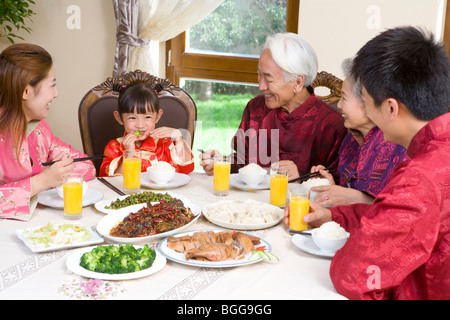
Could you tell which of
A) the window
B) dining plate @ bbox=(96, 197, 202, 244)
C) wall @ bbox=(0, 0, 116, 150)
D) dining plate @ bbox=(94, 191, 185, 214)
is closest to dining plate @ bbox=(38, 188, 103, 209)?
dining plate @ bbox=(94, 191, 185, 214)

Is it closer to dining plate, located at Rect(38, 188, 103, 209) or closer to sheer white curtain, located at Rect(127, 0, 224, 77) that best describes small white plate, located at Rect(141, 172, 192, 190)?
dining plate, located at Rect(38, 188, 103, 209)

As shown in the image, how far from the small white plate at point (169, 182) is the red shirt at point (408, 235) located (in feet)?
3.27

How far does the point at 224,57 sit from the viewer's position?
396 centimetres

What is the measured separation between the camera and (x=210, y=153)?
241 centimetres

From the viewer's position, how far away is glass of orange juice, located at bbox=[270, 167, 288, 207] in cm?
193

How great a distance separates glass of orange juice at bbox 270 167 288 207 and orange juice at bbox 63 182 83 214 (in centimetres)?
66

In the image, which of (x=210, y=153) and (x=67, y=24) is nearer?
(x=210, y=153)

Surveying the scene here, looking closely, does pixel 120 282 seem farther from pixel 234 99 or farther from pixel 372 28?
pixel 234 99

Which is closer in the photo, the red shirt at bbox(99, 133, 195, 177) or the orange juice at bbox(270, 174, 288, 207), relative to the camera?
the orange juice at bbox(270, 174, 288, 207)

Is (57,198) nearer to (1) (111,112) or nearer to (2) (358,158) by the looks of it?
(1) (111,112)

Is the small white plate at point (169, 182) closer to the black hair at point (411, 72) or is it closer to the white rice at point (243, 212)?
the white rice at point (243, 212)
